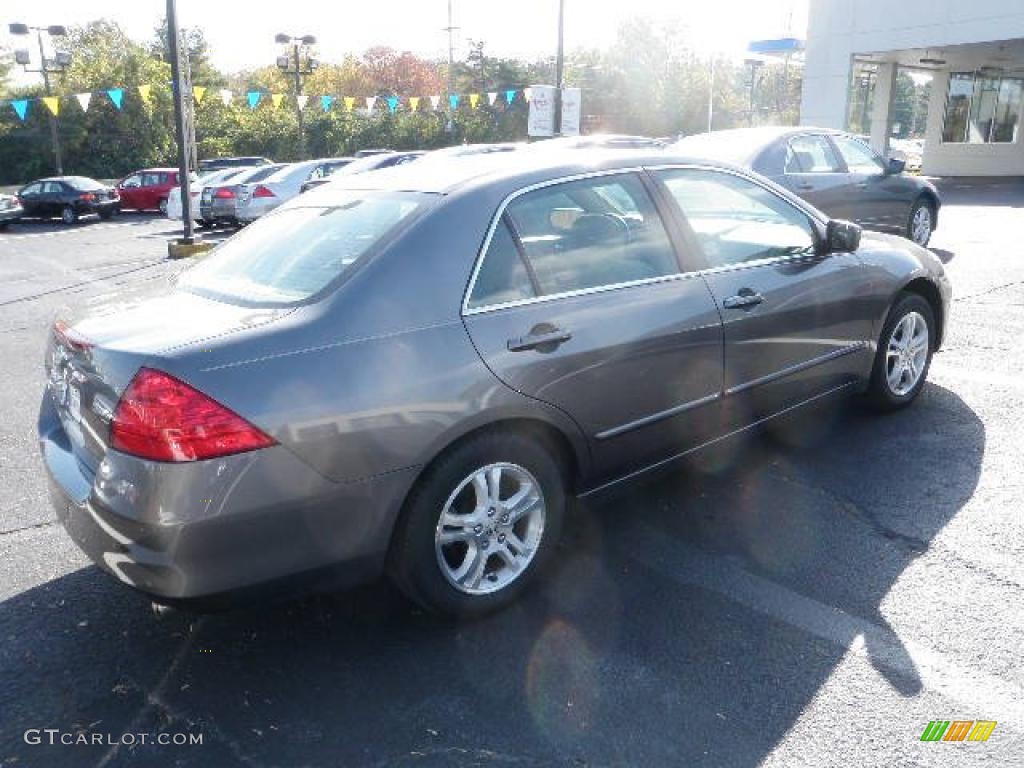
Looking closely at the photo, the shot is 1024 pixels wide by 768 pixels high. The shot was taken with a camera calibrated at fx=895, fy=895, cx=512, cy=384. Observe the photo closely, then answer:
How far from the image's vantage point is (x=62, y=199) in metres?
23.7

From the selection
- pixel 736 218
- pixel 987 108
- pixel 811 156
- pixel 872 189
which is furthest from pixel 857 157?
pixel 987 108

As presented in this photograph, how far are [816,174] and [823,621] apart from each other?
7271mm

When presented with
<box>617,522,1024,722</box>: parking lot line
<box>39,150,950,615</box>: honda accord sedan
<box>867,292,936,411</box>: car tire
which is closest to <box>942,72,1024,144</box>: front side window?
<box>867,292,936,411</box>: car tire

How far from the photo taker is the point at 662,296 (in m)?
3.66

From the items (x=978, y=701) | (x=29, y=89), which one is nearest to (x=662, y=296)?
(x=978, y=701)

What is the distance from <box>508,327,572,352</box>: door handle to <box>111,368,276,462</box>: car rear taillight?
93cm

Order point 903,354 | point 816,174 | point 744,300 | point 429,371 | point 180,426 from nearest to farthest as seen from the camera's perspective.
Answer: point 180,426 → point 429,371 → point 744,300 → point 903,354 → point 816,174

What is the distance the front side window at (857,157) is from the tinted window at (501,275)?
7.82 m

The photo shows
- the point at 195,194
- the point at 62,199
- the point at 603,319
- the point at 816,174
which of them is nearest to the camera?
the point at 603,319

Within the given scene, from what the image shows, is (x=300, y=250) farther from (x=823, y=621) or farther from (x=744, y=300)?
(x=823, y=621)

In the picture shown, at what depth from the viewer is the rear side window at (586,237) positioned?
11.0 ft

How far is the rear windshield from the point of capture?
3.16 meters

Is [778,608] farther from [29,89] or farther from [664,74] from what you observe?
[664,74]

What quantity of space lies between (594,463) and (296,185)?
17.7 m
